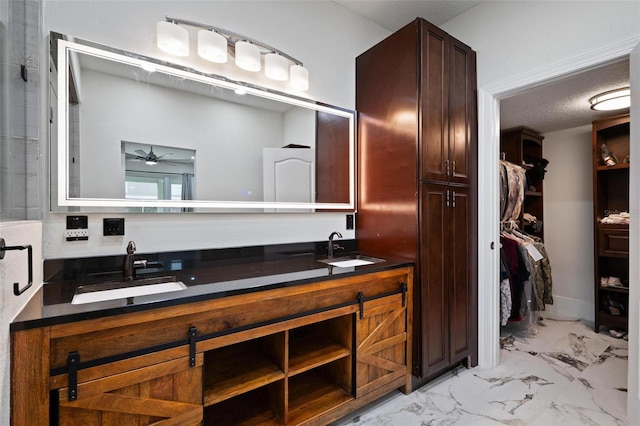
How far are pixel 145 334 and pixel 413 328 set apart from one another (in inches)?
60.6

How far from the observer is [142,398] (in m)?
1.01

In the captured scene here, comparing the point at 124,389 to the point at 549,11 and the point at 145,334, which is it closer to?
the point at 145,334

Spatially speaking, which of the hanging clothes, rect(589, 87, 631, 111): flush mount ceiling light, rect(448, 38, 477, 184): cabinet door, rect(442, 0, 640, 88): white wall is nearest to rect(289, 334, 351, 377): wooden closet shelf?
rect(448, 38, 477, 184): cabinet door

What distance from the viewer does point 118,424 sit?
0.98 m

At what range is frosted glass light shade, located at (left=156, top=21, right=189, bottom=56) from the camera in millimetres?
1528

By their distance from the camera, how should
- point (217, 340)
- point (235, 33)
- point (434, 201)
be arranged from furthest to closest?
point (434, 201) < point (235, 33) < point (217, 340)

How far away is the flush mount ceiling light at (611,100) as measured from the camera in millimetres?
2506

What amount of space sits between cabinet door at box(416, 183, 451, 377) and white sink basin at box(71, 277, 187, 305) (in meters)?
1.43

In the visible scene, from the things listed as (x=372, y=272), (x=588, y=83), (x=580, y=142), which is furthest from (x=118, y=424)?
(x=580, y=142)

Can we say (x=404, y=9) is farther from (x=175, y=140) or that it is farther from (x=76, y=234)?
(x=76, y=234)

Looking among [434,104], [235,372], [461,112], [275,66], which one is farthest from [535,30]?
[235,372]

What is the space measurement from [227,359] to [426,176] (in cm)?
159

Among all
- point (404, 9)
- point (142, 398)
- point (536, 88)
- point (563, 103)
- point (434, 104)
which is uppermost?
point (404, 9)

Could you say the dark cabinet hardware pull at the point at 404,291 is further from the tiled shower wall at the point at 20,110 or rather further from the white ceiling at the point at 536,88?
the tiled shower wall at the point at 20,110
